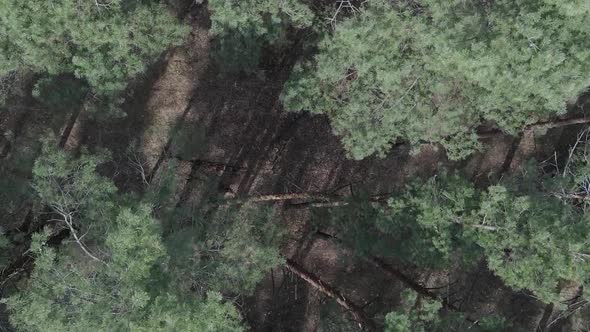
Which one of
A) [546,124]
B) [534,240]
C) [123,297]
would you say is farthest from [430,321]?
[123,297]

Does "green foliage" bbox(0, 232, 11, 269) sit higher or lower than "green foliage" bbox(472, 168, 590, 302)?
lower

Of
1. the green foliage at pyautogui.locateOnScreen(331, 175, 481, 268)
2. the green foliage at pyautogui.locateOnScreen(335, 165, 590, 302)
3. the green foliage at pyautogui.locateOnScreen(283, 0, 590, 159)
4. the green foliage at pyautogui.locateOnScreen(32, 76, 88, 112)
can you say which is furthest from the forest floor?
the green foliage at pyautogui.locateOnScreen(283, 0, 590, 159)

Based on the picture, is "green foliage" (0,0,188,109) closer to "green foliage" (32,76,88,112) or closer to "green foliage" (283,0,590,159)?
"green foliage" (32,76,88,112)

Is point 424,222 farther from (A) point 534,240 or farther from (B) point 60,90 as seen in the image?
(B) point 60,90

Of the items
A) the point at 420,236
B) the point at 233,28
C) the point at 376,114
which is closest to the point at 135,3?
the point at 233,28

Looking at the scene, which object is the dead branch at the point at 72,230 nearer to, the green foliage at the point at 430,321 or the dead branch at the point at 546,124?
the green foliage at the point at 430,321

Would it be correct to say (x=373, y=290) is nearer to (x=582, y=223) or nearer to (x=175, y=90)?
(x=582, y=223)

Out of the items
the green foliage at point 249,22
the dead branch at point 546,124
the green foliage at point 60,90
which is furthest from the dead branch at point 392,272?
the green foliage at point 60,90
